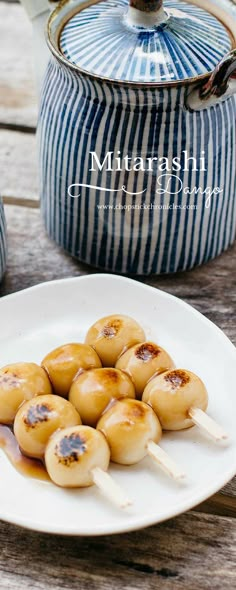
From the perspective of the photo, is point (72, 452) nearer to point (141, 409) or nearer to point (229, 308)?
point (141, 409)

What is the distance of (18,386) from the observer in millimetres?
708

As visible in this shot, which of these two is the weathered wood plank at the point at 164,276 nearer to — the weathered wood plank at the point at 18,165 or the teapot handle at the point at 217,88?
the weathered wood plank at the point at 18,165

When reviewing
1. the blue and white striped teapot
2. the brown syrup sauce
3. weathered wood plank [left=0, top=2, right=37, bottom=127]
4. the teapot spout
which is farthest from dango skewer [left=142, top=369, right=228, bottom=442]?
weathered wood plank [left=0, top=2, right=37, bottom=127]

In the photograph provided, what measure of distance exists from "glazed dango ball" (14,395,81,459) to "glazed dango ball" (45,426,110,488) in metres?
0.02

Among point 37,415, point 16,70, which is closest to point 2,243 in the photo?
point 37,415

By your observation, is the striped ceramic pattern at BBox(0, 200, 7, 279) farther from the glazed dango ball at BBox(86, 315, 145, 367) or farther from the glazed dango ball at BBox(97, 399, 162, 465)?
the glazed dango ball at BBox(97, 399, 162, 465)

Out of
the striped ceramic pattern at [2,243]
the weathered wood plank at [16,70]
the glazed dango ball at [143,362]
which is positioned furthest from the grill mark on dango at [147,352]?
the weathered wood plank at [16,70]

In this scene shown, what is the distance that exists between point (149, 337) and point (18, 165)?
15.0 inches

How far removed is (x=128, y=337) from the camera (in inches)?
30.1

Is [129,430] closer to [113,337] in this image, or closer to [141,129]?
[113,337]

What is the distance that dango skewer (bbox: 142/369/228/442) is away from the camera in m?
0.69

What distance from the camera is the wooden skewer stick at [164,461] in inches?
25.3

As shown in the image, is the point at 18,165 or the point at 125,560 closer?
the point at 125,560

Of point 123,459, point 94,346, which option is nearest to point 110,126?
point 94,346
